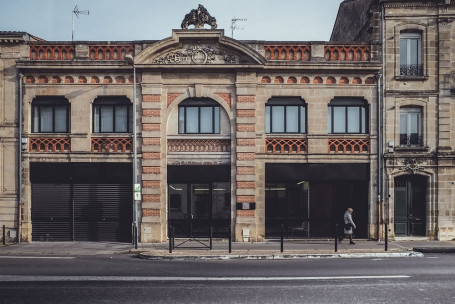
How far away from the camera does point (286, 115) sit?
21.3 m

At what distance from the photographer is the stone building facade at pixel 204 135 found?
20.8 m

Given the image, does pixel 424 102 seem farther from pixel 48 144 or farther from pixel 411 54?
pixel 48 144

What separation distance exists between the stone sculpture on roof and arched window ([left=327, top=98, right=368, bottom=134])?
6.36 meters

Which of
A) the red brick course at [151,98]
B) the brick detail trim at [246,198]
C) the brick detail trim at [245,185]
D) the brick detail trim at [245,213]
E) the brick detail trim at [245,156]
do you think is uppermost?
the red brick course at [151,98]

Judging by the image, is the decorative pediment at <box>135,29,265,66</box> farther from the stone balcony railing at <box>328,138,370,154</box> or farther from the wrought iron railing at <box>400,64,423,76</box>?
the wrought iron railing at <box>400,64,423,76</box>

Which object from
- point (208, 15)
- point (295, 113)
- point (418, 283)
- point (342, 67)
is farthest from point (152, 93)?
point (418, 283)

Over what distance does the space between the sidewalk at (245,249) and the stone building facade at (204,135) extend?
0.95 metres

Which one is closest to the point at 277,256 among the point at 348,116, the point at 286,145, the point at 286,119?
the point at 286,145

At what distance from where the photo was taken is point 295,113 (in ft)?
69.9

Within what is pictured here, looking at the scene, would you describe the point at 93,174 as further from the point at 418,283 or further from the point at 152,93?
the point at 418,283

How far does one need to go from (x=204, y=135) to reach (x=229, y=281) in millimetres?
9989

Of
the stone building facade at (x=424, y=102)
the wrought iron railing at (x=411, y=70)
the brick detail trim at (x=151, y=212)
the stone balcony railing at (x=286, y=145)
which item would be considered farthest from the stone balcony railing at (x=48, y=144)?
the wrought iron railing at (x=411, y=70)

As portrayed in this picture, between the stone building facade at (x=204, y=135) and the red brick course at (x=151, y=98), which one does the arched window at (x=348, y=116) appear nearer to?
the stone building facade at (x=204, y=135)

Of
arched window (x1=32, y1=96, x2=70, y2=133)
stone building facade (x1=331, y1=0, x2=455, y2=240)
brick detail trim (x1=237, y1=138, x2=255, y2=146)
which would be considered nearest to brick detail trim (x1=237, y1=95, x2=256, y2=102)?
brick detail trim (x1=237, y1=138, x2=255, y2=146)
